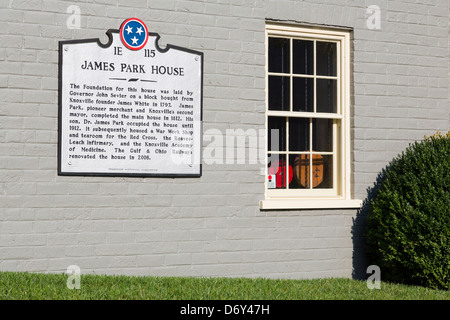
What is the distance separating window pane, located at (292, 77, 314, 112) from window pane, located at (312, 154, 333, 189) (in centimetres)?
63

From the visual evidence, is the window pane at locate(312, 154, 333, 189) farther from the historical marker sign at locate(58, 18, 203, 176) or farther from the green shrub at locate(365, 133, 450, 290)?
the historical marker sign at locate(58, 18, 203, 176)

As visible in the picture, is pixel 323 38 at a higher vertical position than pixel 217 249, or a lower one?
higher

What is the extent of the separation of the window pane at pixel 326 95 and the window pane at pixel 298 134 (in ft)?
0.97

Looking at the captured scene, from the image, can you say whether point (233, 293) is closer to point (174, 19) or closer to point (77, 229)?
point (77, 229)

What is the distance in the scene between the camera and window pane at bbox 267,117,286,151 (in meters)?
7.78

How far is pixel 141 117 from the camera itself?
705 centimetres

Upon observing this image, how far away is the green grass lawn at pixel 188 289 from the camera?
5.63 meters

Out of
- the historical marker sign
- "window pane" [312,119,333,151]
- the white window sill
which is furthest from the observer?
"window pane" [312,119,333,151]

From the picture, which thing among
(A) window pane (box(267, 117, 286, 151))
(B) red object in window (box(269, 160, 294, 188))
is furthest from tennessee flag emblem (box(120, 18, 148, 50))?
(B) red object in window (box(269, 160, 294, 188))

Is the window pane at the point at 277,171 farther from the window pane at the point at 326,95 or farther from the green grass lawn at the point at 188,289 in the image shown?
the green grass lawn at the point at 188,289

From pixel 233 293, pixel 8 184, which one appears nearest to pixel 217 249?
pixel 233 293

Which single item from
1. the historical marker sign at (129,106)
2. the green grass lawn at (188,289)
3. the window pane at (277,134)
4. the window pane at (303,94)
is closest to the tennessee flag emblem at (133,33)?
the historical marker sign at (129,106)

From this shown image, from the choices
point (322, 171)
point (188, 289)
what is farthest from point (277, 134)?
point (188, 289)

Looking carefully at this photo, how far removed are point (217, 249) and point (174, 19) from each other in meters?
2.65
